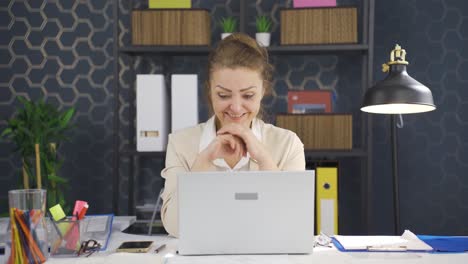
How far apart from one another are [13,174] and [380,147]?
2064mm

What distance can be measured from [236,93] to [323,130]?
3.25ft

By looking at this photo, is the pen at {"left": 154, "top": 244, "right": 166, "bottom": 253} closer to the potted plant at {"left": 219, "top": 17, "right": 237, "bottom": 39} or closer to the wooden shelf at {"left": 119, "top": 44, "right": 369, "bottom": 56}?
the wooden shelf at {"left": 119, "top": 44, "right": 369, "bottom": 56}

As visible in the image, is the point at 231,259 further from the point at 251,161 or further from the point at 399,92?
the point at 399,92

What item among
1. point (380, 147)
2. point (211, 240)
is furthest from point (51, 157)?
point (380, 147)

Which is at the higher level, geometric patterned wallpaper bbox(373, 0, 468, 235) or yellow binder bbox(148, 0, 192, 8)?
yellow binder bbox(148, 0, 192, 8)

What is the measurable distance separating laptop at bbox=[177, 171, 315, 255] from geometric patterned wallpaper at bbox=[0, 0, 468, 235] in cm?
168

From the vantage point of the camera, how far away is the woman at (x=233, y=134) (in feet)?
5.52

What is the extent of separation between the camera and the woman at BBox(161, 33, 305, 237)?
5.52 feet

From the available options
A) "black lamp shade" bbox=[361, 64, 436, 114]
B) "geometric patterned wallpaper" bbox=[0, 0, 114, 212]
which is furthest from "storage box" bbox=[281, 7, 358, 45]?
"geometric patterned wallpaper" bbox=[0, 0, 114, 212]

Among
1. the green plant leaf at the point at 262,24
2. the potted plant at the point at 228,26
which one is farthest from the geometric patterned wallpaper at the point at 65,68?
the green plant leaf at the point at 262,24

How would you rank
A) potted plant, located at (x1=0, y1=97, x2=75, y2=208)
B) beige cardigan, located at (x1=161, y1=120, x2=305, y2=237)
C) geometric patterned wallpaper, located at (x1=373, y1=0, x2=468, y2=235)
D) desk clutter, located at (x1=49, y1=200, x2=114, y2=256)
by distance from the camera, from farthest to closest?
geometric patterned wallpaper, located at (x1=373, y1=0, x2=468, y2=235) → potted plant, located at (x1=0, y1=97, x2=75, y2=208) → beige cardigan, located at (x1=161, y1=120, x2=305, y2=237) → desk clutter, located at (x1=49, y1=200, x2=114, y2=256)

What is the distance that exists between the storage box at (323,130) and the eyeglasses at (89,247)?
131 cm

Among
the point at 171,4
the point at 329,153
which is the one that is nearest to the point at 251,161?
the point at 329,153

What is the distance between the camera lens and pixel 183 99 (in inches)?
104
